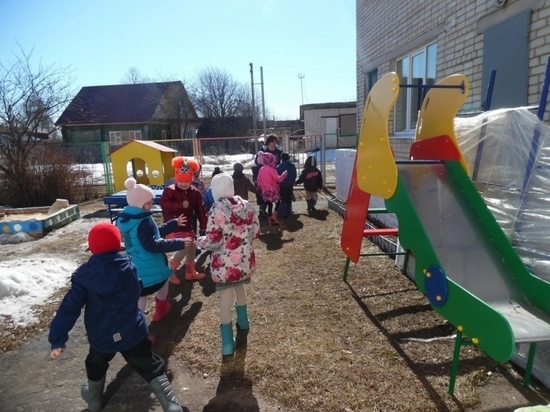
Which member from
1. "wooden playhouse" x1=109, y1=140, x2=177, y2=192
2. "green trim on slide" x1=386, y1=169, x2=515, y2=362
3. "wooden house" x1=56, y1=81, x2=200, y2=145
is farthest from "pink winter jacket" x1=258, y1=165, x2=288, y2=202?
"wooden house" x1=56, y1=81, x2=200, y2=145

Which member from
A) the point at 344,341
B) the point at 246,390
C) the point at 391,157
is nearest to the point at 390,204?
the point at 391,157

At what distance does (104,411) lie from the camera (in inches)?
93.3

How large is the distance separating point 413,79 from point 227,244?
604 centimetres

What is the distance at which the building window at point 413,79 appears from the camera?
21.5 ft

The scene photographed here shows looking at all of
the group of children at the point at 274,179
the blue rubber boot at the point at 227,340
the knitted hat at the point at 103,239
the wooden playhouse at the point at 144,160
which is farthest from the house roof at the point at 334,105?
the knitted hat at the point at 103,239

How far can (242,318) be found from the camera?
3221 mm

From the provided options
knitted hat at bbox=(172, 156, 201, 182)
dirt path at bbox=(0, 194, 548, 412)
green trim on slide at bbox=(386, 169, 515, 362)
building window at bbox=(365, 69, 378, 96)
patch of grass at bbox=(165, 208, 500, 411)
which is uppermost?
building window at bbox=(365, 69, 378, 96)

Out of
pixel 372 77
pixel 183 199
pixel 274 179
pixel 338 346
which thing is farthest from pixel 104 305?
pixel 372 77

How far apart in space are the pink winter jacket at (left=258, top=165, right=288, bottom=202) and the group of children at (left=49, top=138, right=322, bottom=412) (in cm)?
280

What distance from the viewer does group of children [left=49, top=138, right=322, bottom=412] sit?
212 centimetres

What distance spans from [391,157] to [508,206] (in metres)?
1.21

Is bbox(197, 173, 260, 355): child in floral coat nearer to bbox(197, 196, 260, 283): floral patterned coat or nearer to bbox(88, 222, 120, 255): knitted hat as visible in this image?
bbox(197, 196, 260, 283): floral patterned coat

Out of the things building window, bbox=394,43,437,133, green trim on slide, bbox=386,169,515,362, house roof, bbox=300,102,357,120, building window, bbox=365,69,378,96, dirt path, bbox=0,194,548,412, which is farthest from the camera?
house roof, bbox=300,102,357,120

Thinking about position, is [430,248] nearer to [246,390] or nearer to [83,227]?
[246,390]
